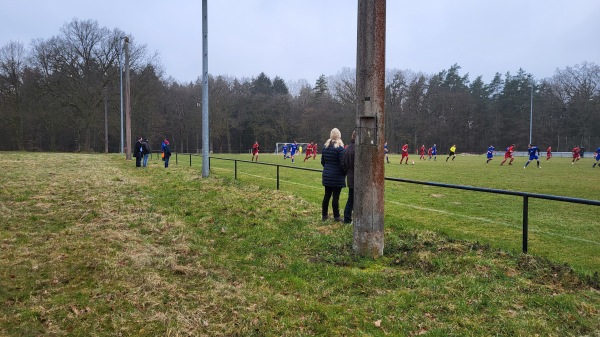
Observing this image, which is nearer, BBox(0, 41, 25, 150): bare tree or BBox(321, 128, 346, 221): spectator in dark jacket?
BBox(321, 128, 346, 221): spectator in dark jacket

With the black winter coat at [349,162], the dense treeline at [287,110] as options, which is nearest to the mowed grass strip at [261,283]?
the black winter coat at [349,162]

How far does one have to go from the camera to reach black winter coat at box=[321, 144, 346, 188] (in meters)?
7.64

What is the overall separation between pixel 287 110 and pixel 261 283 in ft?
246

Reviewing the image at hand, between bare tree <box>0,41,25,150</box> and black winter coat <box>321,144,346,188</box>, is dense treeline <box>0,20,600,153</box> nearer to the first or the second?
bare tree <box>0,41,25,150</box>

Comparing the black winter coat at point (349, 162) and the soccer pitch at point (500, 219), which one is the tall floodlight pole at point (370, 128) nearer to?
the black winter coat at point (349, 162)

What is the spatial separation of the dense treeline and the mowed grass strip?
50356mm

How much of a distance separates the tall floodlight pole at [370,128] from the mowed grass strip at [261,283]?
40 cm

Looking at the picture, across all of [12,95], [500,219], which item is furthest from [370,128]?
[12,95]

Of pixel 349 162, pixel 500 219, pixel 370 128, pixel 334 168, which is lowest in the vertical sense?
pixel 500 219

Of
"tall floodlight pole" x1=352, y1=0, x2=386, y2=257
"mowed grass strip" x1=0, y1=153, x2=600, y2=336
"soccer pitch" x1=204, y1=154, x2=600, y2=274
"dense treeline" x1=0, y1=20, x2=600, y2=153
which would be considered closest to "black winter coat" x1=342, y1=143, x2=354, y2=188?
"mowed grass strip" x1=0, y1=153, x2=600, y2=336

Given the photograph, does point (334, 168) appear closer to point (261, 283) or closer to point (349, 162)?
point (349, 162)

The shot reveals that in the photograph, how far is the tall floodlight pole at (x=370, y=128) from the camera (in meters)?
5.29

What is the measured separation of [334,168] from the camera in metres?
7.70

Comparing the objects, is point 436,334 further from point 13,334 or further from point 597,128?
point 597,128
